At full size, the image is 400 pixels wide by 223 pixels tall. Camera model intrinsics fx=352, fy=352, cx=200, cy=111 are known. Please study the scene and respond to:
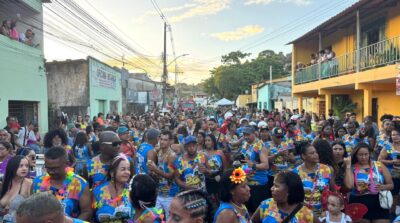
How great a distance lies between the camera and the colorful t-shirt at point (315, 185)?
3971 millimetres

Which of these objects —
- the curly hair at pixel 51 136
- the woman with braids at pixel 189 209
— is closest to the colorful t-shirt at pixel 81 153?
the curly hair at pixel 51 136

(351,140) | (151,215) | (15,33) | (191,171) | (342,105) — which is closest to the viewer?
(151,215)

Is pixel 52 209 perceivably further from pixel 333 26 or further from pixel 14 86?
pixel 333 26

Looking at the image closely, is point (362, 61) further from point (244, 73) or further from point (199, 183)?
point (244, 73)

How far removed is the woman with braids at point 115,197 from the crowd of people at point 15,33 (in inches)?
469

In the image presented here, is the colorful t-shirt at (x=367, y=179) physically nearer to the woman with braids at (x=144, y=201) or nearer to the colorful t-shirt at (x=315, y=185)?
the colorful t-shirt at (x=315, y=185)

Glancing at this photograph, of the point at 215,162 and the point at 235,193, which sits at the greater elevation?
the point at 235,193

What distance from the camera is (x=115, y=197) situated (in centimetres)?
334

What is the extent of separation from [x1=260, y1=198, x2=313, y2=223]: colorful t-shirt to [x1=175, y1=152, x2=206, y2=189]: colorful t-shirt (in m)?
2.04

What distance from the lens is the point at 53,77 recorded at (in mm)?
21250

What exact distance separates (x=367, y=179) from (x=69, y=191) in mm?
3686

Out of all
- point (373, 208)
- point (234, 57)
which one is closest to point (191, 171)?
point (373, 208)

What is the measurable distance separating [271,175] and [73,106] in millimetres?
17289

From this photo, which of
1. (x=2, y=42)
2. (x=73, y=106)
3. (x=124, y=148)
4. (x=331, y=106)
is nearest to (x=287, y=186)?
(x=124, y=148)
